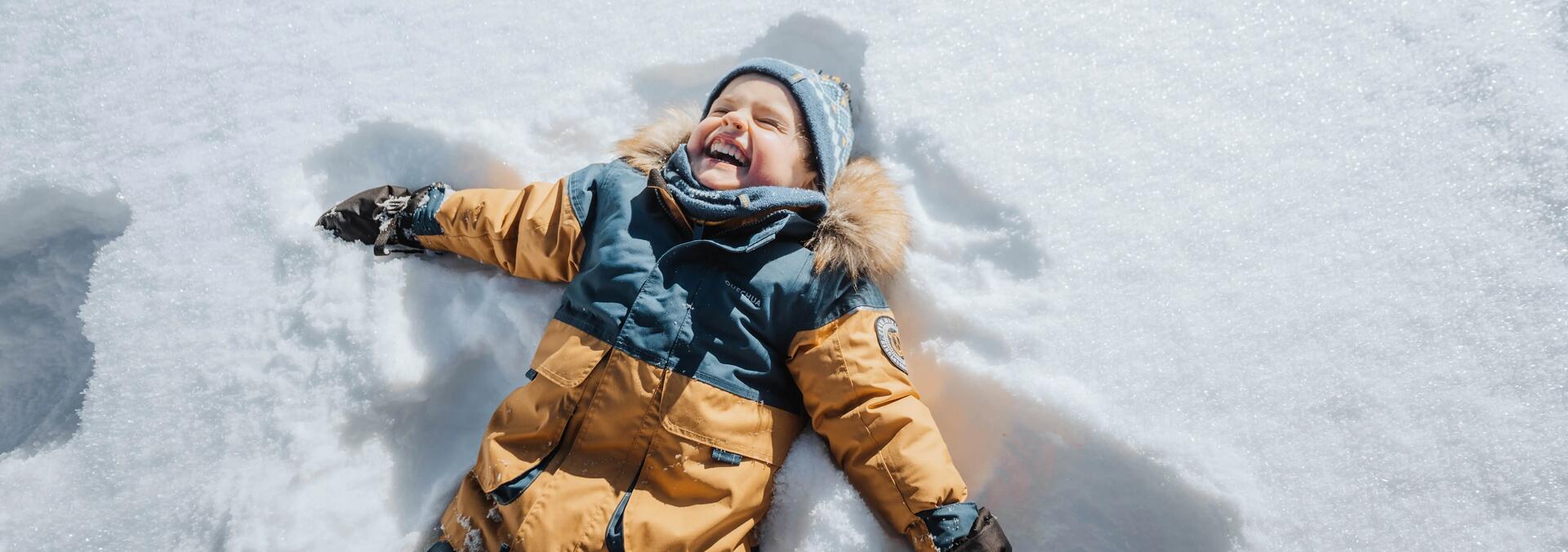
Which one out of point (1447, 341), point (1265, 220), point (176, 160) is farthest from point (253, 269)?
point (1447, 341)

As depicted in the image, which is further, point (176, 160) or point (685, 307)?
point (176, 160)

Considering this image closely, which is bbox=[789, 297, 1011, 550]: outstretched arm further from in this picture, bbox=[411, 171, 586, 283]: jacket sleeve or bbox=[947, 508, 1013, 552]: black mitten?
bbox=[411, 171, 586, 283]: jacket sleeve

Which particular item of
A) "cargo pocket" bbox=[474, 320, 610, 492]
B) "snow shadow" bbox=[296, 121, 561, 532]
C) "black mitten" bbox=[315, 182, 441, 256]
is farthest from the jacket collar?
"black mitten" bbox=[315, 182, 441, 256]

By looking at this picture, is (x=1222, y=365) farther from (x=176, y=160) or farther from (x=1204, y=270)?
(x=176, y=160)

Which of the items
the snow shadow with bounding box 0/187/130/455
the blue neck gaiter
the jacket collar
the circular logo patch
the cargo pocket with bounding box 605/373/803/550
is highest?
the blue neck gaiter

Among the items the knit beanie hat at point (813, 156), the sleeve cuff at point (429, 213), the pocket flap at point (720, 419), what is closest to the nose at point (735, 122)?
the knit beanie hat at point (813, 156)

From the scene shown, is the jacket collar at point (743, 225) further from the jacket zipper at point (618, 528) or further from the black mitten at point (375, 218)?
the black mitten at point (375, 218)

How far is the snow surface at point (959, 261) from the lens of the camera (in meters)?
1.62

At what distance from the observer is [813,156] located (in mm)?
1869

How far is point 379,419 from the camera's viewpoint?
1.83 meters

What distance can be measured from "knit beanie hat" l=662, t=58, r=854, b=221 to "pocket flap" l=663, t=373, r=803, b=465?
378mm

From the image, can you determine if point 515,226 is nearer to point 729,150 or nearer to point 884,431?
point 729,150

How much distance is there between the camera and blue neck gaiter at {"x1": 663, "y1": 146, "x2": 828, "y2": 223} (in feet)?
5.40

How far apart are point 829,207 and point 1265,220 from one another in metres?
1.05
